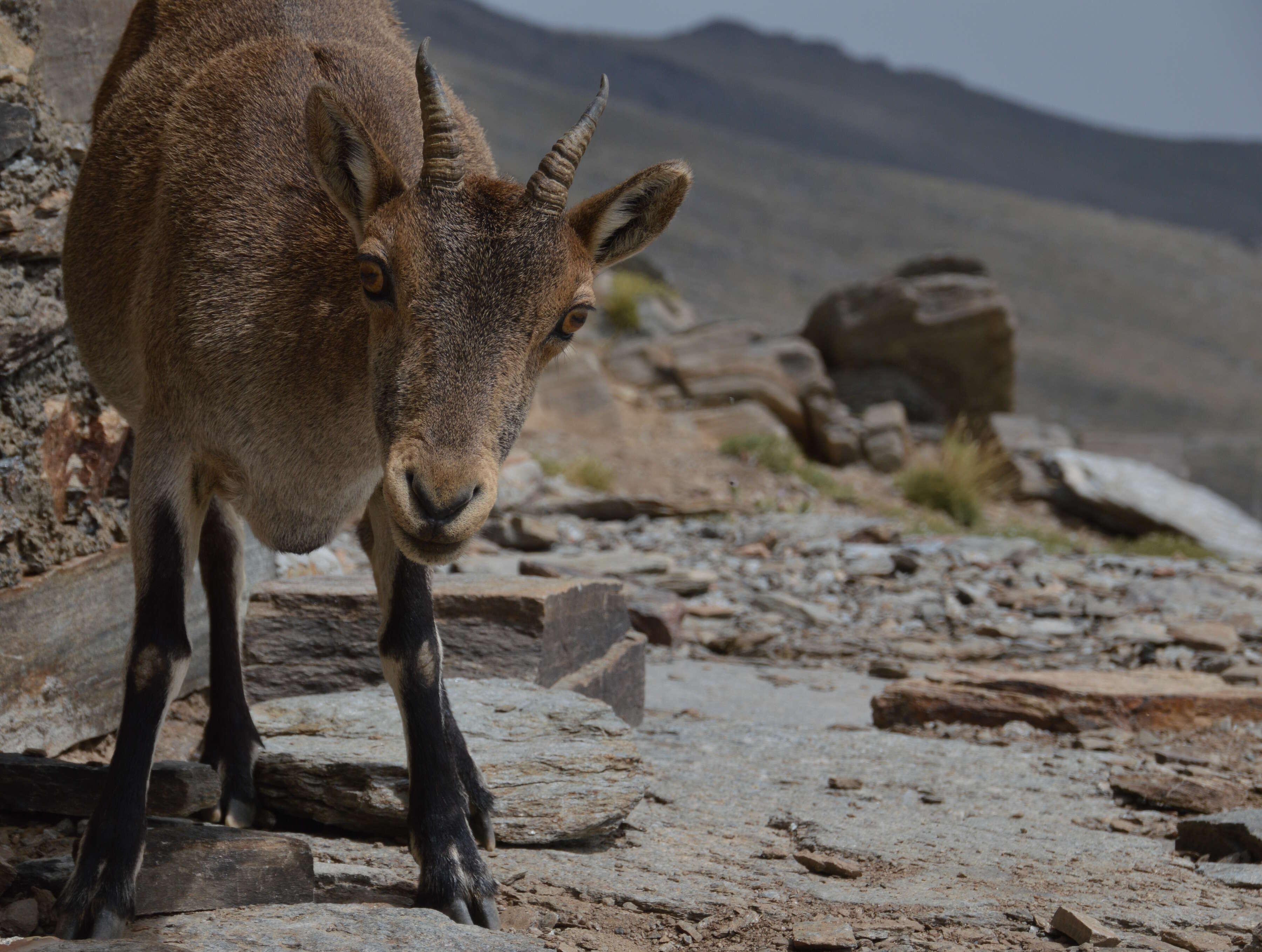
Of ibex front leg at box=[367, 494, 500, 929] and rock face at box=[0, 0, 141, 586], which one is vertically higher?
rock face at box=[0, 0, 141, 586]

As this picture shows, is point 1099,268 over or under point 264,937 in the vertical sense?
over

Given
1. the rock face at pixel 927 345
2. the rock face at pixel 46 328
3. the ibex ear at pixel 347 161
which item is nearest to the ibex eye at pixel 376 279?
the ibex ear at pixel 347 161

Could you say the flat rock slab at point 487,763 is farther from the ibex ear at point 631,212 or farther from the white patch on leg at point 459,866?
the ibex ear at point 631,212

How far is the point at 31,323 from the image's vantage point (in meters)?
4.47

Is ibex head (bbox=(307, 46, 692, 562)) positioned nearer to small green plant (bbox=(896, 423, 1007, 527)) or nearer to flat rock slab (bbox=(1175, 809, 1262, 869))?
flat rock slab (bbox=(1175, 809, 1262, 869))

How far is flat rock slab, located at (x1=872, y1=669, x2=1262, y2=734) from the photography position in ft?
18.4

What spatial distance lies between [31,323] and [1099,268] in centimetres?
5478

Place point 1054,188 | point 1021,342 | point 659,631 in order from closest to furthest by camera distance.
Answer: point 659,631, point 1021,342, point 1054,188

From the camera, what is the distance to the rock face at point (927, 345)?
65.6ft

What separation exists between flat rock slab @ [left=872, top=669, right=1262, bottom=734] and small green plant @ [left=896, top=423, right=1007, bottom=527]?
367 inches

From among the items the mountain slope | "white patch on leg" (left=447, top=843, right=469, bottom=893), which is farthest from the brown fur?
the mountain slope

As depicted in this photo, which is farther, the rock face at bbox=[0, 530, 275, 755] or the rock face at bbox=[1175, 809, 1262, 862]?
the rock face at bbox=[0, 530, 275, 755]

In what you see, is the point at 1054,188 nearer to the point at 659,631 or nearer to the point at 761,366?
the point at 761,366

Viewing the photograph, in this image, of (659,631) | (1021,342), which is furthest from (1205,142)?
(659,631)
